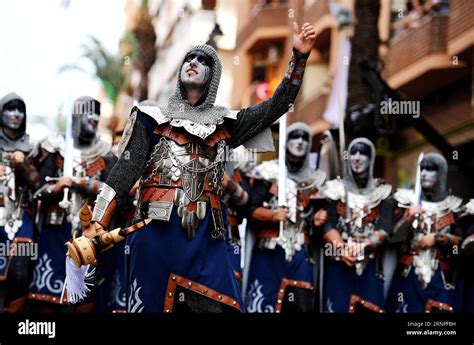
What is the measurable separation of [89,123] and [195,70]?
11.6ft

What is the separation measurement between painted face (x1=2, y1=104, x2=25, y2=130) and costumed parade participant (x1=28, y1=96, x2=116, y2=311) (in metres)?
0.36

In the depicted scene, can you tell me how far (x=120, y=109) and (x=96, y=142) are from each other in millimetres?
33441

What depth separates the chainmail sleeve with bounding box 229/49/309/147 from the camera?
640cm

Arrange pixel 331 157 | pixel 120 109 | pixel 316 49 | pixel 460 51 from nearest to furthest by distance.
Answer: pixel 331 157
pixel 460 51
pixel 316 49
pixel 120 109

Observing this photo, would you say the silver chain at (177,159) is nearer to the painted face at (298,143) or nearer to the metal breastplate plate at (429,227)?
the painted face at (298,143)

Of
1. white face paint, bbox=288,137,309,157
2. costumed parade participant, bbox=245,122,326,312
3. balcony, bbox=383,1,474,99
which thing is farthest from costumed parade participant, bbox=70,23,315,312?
balcony, bbox=383,1,474,99

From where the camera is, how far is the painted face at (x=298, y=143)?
1026cm

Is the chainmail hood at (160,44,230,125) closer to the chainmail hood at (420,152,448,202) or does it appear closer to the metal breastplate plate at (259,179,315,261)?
the metal breastplate plate at (259,179,315,261)

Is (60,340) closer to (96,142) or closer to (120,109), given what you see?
(96,142)

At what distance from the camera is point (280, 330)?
264 inches

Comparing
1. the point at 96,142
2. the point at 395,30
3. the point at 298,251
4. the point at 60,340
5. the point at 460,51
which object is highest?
the point at 395,30

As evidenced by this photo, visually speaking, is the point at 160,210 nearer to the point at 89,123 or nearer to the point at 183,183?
the point at 183,183

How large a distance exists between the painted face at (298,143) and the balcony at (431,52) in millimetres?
7201

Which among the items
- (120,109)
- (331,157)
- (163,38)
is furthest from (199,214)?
(163,38)
